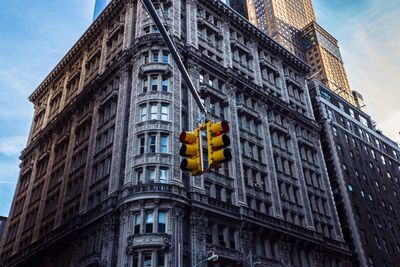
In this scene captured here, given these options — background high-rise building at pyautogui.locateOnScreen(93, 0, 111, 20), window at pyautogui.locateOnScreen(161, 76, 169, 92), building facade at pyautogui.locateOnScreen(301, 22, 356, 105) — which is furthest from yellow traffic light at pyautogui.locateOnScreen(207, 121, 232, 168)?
building facade at pyautogui.locateOnScreen(301, 22, 356, 105)

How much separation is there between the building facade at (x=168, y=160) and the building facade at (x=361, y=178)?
4.10 m

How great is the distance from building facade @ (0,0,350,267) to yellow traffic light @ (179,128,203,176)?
2441cm

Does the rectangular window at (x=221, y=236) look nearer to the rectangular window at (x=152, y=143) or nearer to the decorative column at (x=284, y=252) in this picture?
the decorative column at (x=284, y=252)

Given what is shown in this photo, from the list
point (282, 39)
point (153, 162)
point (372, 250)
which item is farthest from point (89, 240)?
point (282, 39)

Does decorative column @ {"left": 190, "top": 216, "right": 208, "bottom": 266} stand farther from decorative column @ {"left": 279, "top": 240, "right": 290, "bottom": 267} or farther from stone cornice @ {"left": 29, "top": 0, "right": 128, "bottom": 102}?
stone cornice @ {"left": 29, "top": 0, "right": 128, "bottom": 102}

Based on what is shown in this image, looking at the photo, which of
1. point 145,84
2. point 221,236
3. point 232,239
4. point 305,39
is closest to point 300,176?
point 232,239

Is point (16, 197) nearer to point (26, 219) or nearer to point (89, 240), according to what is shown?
point (26, 219)

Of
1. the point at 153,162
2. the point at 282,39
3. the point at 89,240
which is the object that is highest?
the point at 282,39

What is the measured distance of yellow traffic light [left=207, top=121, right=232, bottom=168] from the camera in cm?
1147

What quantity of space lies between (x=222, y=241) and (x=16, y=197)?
4433 cm

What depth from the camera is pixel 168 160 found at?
136 feet

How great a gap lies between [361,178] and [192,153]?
65.6 m

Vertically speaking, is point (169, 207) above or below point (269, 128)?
below

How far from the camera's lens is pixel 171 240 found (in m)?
36.5
